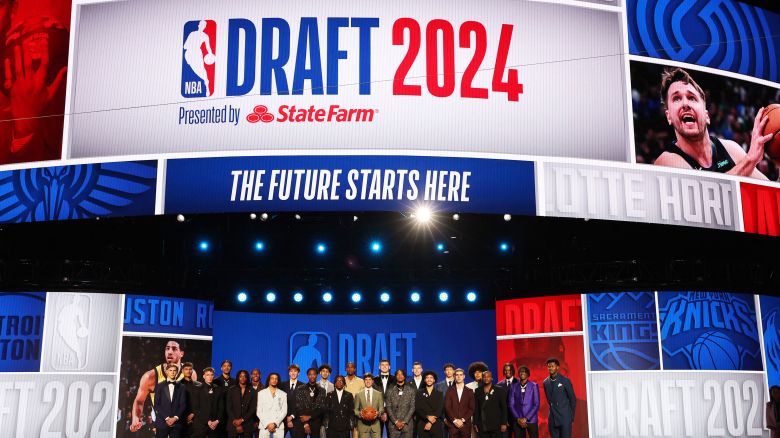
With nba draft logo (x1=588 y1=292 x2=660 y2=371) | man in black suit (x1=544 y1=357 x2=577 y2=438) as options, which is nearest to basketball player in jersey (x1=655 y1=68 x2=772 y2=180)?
nba draft logo (x1=588 y1=292 x2=660 y2=371)

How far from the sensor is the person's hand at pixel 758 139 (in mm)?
17234

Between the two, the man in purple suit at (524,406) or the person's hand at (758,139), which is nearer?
the man in purple suit at (524,406)

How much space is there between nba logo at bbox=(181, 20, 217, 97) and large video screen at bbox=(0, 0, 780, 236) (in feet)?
0.12

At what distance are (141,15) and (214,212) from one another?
4290mm

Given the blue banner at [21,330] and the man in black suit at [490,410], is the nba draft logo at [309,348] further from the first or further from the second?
the man in black suit at [490,410]

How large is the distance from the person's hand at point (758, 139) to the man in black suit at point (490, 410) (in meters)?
7.88

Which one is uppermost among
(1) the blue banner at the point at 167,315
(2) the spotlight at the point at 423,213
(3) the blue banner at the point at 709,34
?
(3) the blue banner at the point at 709,34

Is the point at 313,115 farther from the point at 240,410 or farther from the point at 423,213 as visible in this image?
the point at 240,410

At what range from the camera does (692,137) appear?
1647 centimetres

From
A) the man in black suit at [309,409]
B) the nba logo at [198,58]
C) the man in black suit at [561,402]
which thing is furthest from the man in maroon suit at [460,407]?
the nba logo at [198,58]

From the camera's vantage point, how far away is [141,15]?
15.6m

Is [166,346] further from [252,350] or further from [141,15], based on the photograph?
[141,15]

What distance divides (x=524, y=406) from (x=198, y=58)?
28.8 ft

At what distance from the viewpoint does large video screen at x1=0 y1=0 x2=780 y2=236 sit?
1467 cm
